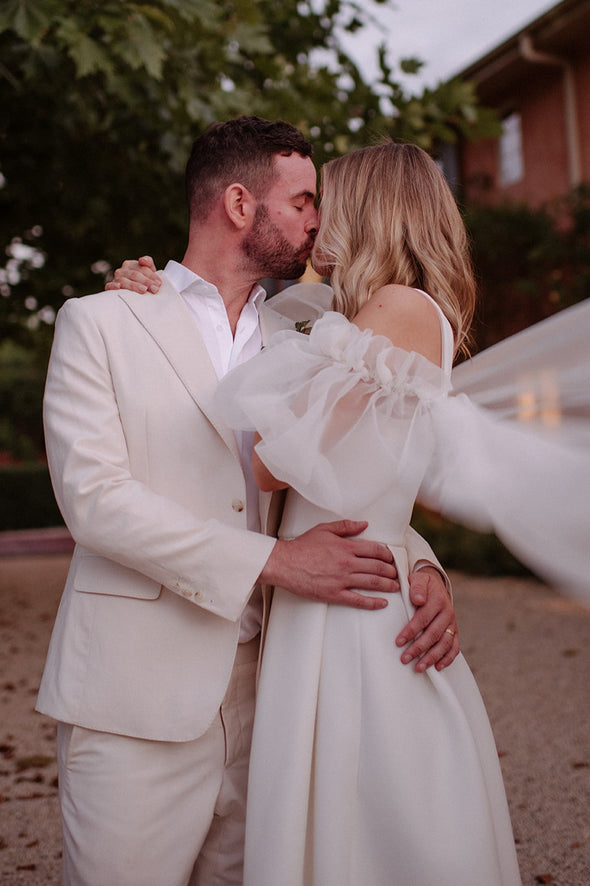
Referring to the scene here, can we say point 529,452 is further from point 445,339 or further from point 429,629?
point 429,629

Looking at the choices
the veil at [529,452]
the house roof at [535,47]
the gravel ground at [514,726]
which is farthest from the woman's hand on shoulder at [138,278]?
the house roof at [535,47]

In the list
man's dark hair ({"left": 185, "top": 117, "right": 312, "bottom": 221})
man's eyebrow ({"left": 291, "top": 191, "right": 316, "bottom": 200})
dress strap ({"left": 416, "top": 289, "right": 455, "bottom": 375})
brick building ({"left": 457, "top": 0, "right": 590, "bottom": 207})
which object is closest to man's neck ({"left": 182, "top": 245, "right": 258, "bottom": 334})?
man's dark hair ({"left": 185, "top": 117, "right": 312, "bottom": 221})

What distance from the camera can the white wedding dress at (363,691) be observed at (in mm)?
1808

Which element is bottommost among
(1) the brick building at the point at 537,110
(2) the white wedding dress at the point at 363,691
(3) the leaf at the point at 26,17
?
(1) the brick building at the point at 537,110

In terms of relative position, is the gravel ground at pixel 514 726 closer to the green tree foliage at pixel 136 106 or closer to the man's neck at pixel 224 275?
the man's neck at pixel 224 275

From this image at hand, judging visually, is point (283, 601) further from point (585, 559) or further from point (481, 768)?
point (585, 559)

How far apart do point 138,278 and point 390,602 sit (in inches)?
42.7

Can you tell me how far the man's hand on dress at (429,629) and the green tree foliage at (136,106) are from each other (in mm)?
2247

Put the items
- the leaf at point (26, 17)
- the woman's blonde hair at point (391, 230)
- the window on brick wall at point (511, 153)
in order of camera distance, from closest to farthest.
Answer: the woman's blonde hair at point (391, 230)
the leaf at point (26, 17)
the window on brick wall at point (511, 153)

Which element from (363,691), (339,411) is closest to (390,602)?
(363,691)

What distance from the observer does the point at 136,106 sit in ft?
16.9

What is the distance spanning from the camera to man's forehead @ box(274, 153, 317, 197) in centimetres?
245

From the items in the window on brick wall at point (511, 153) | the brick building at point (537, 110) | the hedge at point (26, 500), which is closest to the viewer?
the brick building at point (537, 110)

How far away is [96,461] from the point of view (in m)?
1.97
